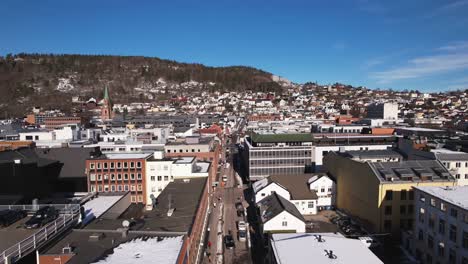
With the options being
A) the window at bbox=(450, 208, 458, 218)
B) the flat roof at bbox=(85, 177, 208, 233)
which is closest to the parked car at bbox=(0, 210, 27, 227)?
the flat roof at bbox=(85, 177, 208, 233)

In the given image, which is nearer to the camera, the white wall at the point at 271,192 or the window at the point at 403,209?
the window at the point at 403,209

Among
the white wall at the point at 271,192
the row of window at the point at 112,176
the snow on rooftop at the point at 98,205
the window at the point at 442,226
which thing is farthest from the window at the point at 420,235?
the row of window at the point at 112,176

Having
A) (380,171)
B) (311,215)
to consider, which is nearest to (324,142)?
(311,215)

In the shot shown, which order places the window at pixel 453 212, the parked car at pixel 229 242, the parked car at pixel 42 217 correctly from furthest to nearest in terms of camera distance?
the parked car at pixel 229 242 < the window at pixel 453 212 < the parked car at pixel 42 217

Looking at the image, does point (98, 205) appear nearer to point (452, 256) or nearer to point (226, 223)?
point (226, 223)

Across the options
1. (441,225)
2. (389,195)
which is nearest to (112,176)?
(389,195)

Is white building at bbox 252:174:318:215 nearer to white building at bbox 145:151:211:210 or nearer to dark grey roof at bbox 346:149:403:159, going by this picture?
dark grey roof at bbox 346:149:403:159

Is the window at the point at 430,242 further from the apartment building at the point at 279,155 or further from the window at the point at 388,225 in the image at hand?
the apartment building at the point at 279,155
